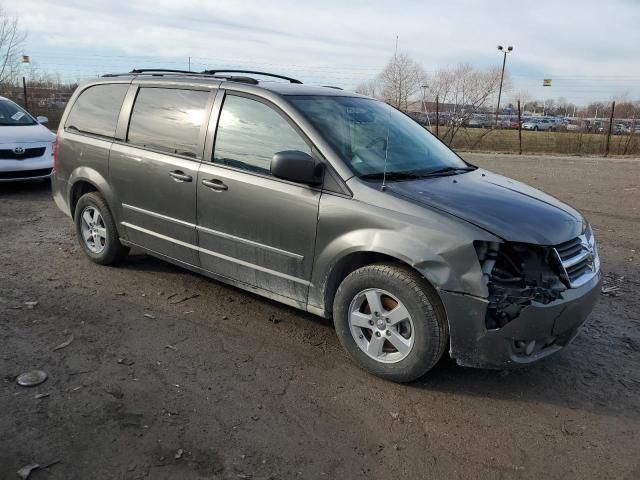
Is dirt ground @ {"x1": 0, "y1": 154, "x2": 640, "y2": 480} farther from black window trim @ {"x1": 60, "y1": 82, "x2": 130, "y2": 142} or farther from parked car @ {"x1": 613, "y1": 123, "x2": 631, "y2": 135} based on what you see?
parked car @ {"x1": 613, "y1": 123, "x2": 631, "y2": 135}

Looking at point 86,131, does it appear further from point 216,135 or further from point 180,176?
point 216,135

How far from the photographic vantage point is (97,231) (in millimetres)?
5379

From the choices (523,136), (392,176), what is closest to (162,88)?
(392,176)

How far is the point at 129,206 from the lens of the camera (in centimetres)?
489

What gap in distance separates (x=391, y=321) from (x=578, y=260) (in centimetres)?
123

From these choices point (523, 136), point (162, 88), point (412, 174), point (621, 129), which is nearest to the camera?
point (412, 174)

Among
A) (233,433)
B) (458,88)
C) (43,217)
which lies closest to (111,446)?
(233,433)

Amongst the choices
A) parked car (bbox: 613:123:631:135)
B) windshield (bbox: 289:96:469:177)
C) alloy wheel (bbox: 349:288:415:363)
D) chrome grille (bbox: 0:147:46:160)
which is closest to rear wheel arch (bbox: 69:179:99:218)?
windshield (bbox: 289:96:469:177)

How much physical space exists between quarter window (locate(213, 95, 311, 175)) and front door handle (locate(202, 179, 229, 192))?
16 cm

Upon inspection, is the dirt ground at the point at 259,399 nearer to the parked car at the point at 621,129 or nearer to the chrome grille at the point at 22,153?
the chrome grille at the point at 22,153

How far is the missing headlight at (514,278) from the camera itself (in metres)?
3.08

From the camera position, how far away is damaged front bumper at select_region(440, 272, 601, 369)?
3.09m

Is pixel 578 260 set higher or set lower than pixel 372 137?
lower

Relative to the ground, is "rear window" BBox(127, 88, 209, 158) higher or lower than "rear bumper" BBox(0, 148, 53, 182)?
higher
